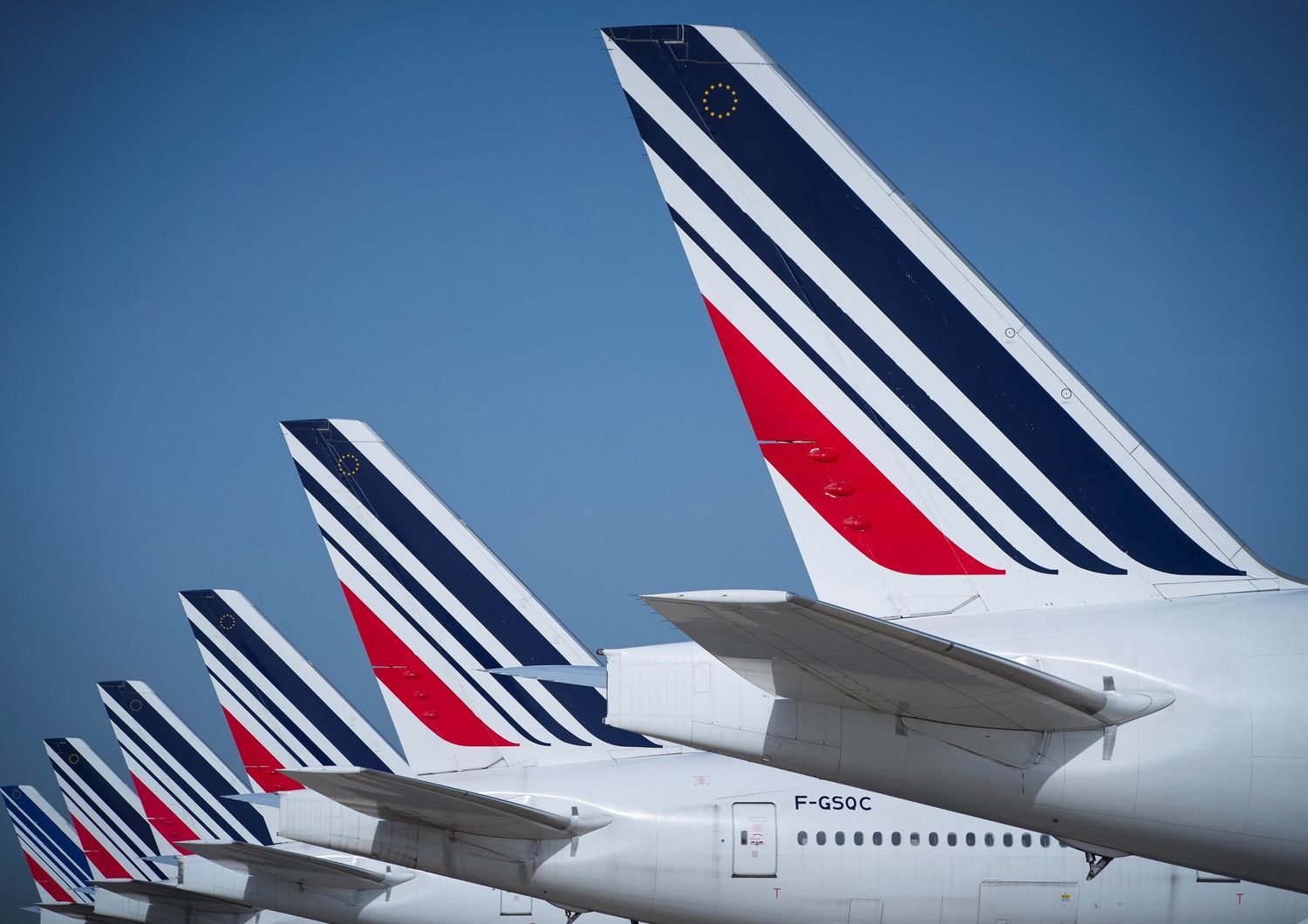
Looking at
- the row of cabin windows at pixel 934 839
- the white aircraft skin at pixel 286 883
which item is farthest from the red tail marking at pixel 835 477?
the white aircraft skin at pixel 286 883

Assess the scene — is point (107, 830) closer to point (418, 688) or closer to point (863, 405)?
point (418, 688)

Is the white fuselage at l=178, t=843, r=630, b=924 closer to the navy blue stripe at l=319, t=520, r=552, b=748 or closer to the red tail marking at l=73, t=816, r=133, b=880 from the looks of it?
the navy blue stripe at l=319, t=520, r=552, b=748

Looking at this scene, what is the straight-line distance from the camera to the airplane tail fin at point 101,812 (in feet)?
108

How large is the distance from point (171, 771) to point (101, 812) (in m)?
7.13

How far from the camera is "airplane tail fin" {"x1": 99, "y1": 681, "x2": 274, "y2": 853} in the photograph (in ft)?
90.3

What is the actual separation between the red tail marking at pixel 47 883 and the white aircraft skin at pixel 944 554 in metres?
38.5

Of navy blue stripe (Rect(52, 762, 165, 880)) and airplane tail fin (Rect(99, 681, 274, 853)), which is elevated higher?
airplane tail fin (Rect(99, 681, 274, 853))

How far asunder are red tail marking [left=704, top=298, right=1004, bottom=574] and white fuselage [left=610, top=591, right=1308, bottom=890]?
67 centimetres

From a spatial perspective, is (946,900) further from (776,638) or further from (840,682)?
(776,638)

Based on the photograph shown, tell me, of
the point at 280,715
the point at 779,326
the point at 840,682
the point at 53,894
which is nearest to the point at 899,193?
the point at 779,326

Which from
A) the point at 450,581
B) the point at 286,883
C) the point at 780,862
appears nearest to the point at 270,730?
the point at 286,883

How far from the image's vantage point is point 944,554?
7.22 meters

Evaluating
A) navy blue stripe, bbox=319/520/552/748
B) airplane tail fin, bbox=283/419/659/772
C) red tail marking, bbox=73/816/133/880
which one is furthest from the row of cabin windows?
red tail marking, bbox=73/816/133/880

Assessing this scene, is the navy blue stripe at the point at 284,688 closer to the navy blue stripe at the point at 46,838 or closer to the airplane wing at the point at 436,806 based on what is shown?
the airplane wing at the point at 436,806
